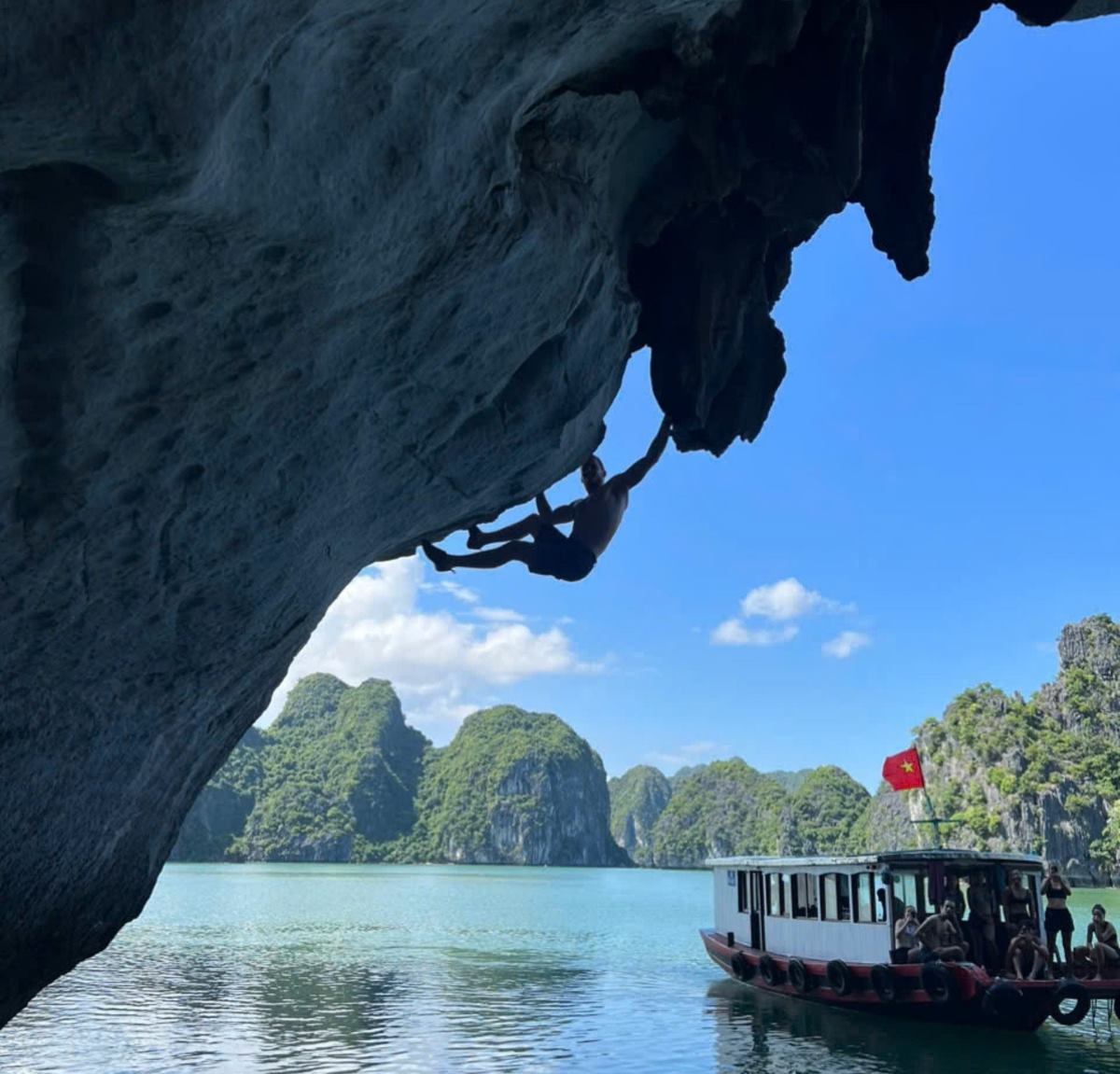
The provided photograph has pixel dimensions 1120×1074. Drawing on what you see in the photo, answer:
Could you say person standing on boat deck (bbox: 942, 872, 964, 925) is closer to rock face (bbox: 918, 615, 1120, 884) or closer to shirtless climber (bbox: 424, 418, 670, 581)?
shirtless climber (bbox: 424, 418, 670, 581)

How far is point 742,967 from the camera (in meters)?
20.9

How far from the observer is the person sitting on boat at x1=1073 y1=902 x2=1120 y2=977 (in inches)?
599

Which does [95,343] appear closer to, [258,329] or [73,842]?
[258,329]

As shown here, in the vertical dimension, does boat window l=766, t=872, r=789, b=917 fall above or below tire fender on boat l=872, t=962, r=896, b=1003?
above

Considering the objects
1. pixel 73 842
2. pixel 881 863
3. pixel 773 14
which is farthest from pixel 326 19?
pixel 881 863

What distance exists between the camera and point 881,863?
16812 millimetres

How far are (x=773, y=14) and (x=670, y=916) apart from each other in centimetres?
5233

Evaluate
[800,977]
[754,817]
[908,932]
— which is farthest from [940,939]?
[754,817]

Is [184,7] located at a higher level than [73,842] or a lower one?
higher

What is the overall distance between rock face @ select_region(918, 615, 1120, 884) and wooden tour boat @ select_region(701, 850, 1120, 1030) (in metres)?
65.4

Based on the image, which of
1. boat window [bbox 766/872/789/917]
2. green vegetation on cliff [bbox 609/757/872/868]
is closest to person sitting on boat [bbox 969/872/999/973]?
boat window [bbox 766/872/789/917]

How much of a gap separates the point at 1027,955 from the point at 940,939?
51.7 inches

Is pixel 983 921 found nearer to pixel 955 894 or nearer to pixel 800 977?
pixel 955 894

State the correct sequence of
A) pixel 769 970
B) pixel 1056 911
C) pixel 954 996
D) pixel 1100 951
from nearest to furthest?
pixel 1100 951 → pixel 954 996 → pixel 1056 911 → pixel 769 970
